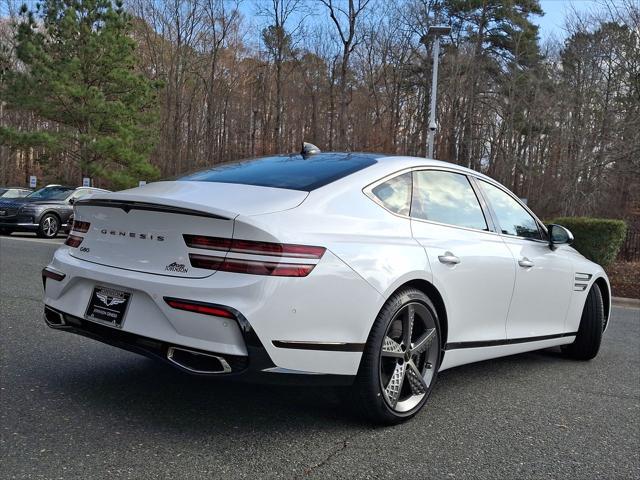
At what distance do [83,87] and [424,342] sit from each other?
28070mm

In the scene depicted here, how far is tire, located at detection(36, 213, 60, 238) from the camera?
57.3ft

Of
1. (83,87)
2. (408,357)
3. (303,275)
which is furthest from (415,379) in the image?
(83,87)

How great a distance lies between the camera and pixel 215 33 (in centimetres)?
3594

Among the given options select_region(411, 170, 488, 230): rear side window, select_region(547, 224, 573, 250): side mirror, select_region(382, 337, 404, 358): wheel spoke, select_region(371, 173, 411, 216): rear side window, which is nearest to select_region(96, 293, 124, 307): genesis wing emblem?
select_region(382, 337, 404, 358): wheel spoke

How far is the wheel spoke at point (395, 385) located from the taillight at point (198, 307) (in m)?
1.10

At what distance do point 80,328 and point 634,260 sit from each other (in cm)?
1584

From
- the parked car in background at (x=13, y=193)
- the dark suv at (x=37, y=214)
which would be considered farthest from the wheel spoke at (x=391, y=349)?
the parked car in background at (x=13, y=193)

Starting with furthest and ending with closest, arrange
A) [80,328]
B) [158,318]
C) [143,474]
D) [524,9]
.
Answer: [524,9]
[80,328]
[158,318]
[143,474]

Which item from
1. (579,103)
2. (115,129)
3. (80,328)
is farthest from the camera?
(115,129)

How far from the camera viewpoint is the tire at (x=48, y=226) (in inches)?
687

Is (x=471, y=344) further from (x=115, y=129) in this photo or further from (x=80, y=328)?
(x=115, y=129)

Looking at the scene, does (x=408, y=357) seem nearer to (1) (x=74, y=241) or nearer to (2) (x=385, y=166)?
(2) (x=385, y=166)

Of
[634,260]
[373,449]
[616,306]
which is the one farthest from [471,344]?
[634,260]

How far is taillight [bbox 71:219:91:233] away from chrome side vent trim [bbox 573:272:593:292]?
385 centimetres
